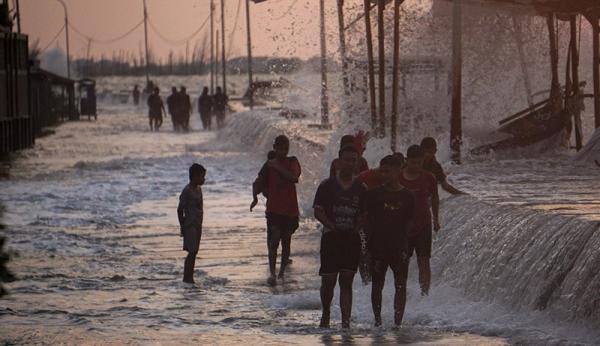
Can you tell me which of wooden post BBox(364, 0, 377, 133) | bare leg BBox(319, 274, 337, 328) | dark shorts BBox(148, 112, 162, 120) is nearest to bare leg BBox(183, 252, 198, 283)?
bare leg BBox(319, 274, 337, 328)

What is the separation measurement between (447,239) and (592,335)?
4.07m

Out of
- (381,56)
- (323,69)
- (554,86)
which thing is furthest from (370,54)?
(323,69)

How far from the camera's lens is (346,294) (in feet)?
36.1

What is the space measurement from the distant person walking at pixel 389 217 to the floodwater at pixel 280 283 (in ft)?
1.96

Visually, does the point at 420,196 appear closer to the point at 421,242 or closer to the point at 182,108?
the point at 421,242

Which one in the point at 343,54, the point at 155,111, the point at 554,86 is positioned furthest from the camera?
the point at 155,111

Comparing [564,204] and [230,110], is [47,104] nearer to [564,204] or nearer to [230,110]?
[230,110]

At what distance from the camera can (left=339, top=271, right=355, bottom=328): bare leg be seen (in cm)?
1094

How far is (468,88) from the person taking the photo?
33.4 meters

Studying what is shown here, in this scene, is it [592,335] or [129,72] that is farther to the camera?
[129,72]

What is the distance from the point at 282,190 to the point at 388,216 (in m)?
3.86

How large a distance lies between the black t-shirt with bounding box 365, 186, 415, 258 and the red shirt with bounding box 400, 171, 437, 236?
98cm

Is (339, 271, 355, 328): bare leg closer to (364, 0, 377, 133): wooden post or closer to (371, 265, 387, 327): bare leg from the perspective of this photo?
(371, 265, 387, 327): bare leg

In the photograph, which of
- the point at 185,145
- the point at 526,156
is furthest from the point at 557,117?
the point at 185,145
